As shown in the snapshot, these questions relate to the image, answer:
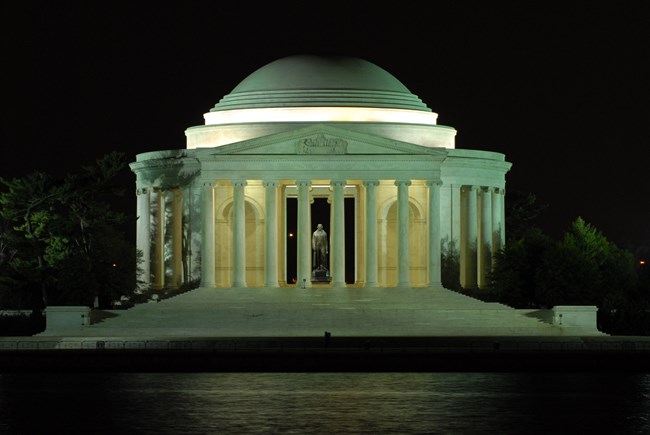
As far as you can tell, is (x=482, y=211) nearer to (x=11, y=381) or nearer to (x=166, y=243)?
(x=166, y=243)

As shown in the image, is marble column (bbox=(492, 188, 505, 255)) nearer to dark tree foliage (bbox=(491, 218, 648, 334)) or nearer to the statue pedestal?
dark tree foliage (bbox=(491, 218, 648, 334))

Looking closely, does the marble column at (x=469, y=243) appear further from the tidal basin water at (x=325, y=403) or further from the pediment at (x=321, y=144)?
the tidal basin water at (x=325, y=403)

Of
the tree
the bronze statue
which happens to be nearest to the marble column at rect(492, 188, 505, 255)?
the tree

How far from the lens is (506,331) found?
124 metres

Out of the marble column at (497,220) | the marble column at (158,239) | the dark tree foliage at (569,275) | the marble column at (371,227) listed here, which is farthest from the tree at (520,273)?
the marble column at (158,239)

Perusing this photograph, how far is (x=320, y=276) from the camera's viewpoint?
14988cm

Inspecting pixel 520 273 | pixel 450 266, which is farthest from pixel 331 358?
pixel 450 266

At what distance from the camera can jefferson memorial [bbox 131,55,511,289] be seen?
474ft

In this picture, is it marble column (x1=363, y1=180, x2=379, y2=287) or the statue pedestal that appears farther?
the statue pedestal

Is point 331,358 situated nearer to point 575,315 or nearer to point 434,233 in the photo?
point 575,315

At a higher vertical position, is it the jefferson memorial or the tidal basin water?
the jefferson memorial

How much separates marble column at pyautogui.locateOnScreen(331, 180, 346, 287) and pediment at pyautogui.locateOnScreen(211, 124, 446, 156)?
2894 mm

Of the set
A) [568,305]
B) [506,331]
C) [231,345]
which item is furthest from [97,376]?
[568,305]

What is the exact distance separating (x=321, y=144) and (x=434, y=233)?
1159 centimetres
